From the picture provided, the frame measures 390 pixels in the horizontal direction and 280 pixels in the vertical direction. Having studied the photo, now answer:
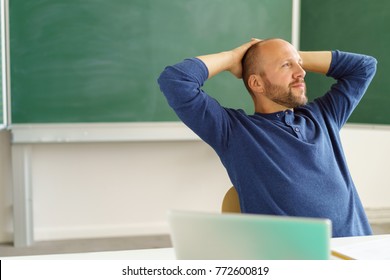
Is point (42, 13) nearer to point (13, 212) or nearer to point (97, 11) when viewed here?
point (97, 11)

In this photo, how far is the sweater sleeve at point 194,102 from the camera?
1.54 metres

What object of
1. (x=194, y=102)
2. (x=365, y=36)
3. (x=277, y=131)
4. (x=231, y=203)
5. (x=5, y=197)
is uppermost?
(x=365, y=36)

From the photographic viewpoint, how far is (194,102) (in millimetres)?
1544

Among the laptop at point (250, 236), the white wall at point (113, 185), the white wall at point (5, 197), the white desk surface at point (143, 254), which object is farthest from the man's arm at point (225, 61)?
the white wall at point (5, 197)

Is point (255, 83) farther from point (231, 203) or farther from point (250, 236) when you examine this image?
point (250, 236)

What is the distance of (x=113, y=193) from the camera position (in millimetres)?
3445

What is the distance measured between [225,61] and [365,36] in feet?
3.30

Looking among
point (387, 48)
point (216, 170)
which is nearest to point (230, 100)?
point (216, 170)

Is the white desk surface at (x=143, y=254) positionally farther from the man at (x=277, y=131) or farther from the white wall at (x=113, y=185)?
the white wall at (x=113, y=185)

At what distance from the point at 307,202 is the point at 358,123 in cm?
112

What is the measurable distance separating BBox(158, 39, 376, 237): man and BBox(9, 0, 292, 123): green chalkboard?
4.89 ft

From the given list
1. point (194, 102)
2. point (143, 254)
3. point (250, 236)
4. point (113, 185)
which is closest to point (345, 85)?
point (194, 102)

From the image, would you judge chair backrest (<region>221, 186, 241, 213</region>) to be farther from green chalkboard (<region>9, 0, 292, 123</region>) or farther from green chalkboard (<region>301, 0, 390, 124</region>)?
green chalkboard (<region>9, 0, 292, 123</region>)

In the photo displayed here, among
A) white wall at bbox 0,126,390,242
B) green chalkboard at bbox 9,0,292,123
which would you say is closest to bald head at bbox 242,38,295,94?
green chalkboard at bbox 9,0,292,123
